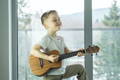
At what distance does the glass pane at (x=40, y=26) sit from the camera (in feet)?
8.98

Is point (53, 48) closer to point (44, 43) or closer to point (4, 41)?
point (44, 43)

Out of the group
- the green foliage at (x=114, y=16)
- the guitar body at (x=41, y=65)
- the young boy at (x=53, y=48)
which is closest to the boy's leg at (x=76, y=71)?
the young boy at (x=53, y=48)

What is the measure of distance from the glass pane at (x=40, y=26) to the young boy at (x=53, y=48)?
446 mm

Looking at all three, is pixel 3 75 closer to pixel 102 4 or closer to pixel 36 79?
pixel 36 79

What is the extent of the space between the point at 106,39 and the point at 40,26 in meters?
0.73

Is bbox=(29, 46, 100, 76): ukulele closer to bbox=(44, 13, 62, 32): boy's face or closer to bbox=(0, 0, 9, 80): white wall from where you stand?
bbox=(44, 13, 62, 32): boy's face

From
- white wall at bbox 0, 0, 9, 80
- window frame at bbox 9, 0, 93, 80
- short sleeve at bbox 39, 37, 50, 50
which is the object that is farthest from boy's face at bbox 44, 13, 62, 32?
white wall at bbox 0, 0, 9, 80

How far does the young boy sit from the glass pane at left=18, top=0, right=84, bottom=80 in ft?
1.46

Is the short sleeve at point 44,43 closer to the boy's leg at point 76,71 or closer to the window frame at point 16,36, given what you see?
the boy's leg at point 76,71

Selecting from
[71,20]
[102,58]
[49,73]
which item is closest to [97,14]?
[71,20]

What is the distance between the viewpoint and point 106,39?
271 centimetres

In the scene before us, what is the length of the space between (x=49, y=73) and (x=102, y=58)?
75 cm

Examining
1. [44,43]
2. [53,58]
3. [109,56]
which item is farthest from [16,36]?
[109,56]

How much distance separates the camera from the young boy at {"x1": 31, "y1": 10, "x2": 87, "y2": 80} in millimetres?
2199
